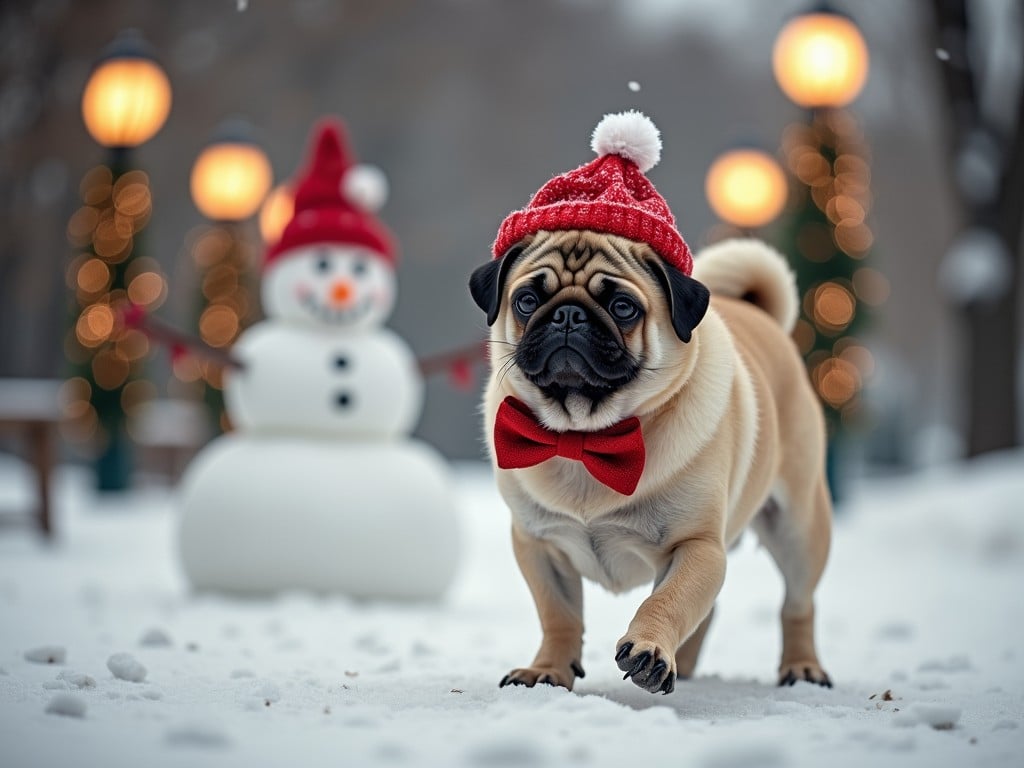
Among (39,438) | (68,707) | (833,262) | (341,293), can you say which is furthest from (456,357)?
(833,262)

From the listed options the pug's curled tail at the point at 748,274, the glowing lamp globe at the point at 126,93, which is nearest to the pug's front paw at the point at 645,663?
the pug's curled tail at the point at 748,274

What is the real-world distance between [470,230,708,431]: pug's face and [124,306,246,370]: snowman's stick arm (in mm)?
2773

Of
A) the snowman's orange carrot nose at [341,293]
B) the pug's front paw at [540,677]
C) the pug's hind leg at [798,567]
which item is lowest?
the pug's front paw at [540,677]

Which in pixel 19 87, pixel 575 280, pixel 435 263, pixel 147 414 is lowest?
pixel 575 280

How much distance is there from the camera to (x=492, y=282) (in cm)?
282

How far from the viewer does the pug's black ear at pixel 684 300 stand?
2672 millimetres

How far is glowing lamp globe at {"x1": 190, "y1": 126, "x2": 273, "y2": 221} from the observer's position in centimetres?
990

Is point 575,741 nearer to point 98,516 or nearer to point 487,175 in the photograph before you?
point 98,516

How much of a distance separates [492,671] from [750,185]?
7025 millimetres

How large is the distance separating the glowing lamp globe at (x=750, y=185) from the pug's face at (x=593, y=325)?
7.20 metres

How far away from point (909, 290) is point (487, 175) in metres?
6.88

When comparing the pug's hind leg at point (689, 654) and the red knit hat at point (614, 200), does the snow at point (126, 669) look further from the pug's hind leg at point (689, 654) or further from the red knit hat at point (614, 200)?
the pug's hind leg at point (689, 654)

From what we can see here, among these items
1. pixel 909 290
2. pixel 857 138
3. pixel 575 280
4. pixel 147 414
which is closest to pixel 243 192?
pixel 147 414

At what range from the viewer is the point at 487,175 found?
17.2 m
